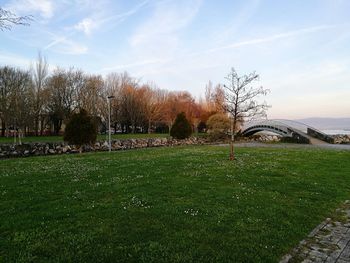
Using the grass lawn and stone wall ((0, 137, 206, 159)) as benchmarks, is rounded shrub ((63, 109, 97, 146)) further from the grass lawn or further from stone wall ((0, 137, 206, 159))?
the grass lawn

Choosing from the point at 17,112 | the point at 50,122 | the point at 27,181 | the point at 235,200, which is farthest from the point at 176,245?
the point at 50,122

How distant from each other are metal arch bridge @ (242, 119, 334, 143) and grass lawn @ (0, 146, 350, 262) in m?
39.6

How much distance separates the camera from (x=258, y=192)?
31.6ft

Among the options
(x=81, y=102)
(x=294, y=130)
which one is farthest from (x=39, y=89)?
(x=294, y=130)

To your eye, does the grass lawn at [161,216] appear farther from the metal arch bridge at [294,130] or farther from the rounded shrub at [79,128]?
the metal arch bridge at [294,130]

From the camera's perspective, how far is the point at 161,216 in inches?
278

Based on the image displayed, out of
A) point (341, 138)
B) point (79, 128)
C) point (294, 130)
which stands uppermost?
point (79, 128)

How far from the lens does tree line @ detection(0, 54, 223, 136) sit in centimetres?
4394

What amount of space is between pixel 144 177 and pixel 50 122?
6057cm

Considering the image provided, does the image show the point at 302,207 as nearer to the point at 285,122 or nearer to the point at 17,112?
the point at 17,112

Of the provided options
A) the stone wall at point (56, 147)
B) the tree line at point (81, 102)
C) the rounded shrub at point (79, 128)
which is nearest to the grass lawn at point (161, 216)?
the rounded shrub at point (79, 128)

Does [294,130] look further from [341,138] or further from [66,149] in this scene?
[66,149]

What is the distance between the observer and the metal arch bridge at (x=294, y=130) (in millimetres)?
48938

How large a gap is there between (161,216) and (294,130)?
4945cm
